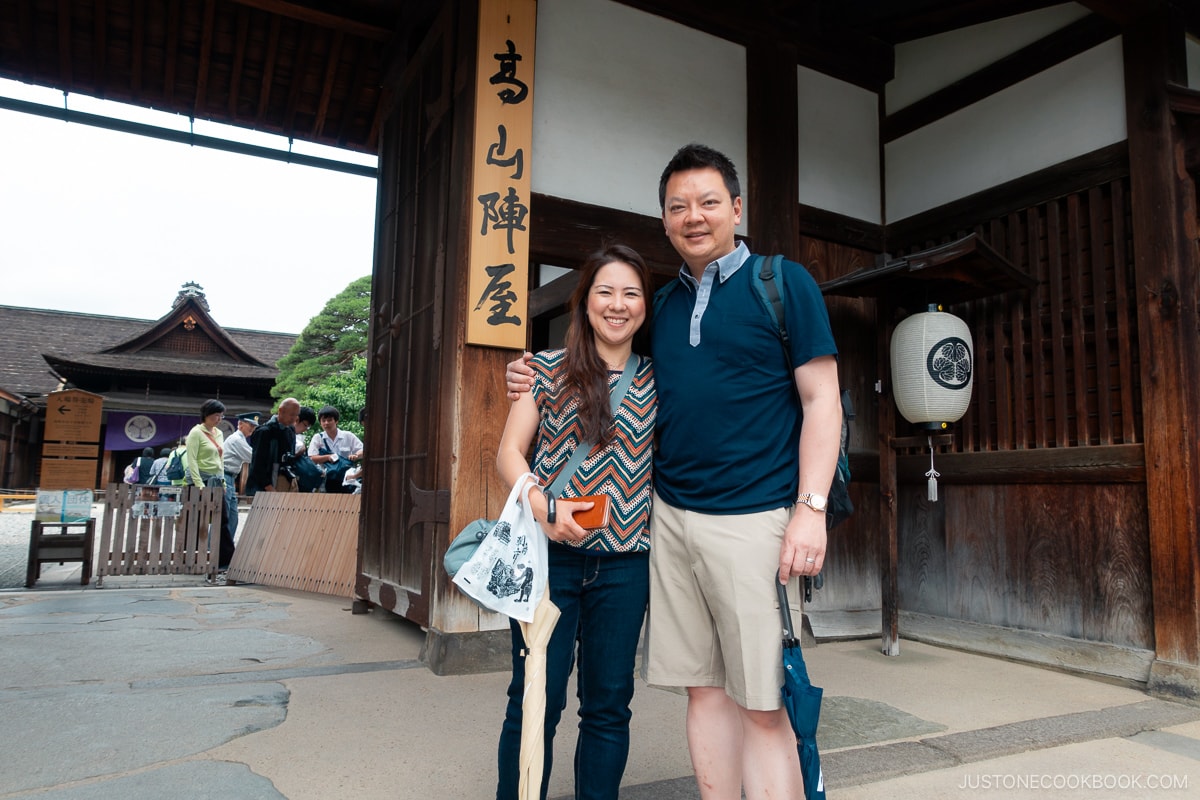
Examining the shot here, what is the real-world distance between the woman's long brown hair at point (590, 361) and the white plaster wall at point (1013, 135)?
12.2ft

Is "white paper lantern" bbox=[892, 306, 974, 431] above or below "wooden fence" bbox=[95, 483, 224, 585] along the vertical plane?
above

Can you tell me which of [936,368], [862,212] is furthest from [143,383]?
[936,368]

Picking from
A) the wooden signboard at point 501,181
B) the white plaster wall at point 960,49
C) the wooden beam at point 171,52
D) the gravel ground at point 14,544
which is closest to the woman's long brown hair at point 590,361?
the wooden signboard at point 501,181

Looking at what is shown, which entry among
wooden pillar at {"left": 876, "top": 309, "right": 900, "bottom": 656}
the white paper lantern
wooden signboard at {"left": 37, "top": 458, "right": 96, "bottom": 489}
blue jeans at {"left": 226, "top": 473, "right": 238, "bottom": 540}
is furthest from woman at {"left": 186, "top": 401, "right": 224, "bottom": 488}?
the white paper lantern

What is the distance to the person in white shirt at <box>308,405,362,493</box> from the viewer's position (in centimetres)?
830

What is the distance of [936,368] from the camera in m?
4.49

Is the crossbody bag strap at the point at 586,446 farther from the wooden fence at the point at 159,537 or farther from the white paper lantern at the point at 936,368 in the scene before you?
the wooden fence at the point at 159,537

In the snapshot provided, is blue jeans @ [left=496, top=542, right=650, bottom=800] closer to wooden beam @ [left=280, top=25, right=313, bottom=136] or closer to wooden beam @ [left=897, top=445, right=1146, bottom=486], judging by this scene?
wooden beam @ [left=897, top=445, right=1146, bottom=486]

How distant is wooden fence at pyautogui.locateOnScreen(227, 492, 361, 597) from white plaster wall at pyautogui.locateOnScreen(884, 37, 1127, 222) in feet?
16.5

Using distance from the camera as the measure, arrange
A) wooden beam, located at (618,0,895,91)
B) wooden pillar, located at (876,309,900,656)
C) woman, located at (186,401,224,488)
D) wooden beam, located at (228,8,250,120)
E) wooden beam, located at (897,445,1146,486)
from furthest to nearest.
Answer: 1. woman, located at (186,401,224,488)
2. wooden beam, located at (228,8,250,120)
3. wooden beam, located at (618,0,895,91)
4. wooden pillar, located at (876,309,900,656)
5. wooden beam, located at (897,445,1146,486)

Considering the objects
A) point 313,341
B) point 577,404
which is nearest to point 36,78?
point 577,404

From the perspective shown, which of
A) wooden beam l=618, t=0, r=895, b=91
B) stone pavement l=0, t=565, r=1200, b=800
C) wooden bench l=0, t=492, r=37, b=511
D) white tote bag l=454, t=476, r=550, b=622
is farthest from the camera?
wooden bench l=0, t=492, r=37, b=511

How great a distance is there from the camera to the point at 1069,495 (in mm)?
4395

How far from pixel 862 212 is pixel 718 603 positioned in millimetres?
4416
